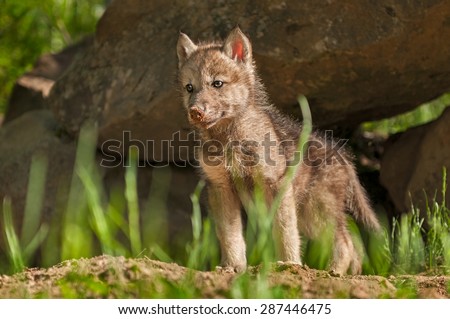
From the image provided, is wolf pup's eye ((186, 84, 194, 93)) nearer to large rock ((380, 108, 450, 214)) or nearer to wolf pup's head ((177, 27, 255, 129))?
wolf pup's head ((177, 27, 255, 129))

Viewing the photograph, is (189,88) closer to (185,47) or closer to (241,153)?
(185,47)

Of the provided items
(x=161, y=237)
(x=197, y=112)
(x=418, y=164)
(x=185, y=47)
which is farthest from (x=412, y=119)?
(x=197, y=112)

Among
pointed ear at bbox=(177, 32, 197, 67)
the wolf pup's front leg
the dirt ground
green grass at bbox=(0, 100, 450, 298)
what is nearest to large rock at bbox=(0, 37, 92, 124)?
green grass at bbox=(0, 100, 450, 298)

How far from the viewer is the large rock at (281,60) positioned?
557cm

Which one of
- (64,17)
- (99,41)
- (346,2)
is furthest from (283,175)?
(64,17)

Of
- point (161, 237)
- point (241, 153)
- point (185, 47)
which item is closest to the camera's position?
point (241, 153)

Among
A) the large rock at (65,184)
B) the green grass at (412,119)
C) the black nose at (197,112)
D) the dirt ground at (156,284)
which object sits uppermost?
the green grass at (412,119)

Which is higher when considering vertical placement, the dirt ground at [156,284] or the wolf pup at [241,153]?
the wolf pup at [241,153]

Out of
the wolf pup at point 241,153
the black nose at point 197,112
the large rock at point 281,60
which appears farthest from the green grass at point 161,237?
the black nose at point 197,112

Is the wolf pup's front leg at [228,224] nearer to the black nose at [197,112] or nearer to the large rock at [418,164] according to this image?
the black nose at [197,112]

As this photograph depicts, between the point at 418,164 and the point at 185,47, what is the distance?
6.95 ft

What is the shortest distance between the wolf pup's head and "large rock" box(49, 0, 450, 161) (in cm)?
41

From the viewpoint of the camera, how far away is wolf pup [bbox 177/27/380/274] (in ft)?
17.0

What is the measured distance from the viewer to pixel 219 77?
208 inches
